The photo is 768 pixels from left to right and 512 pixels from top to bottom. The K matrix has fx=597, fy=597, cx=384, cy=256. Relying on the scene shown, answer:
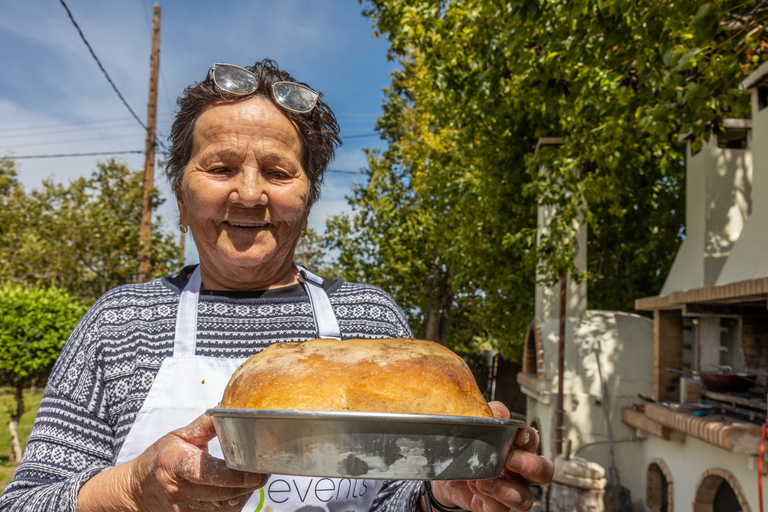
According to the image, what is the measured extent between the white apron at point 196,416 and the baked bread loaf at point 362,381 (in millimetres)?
465

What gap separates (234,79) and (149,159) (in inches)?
441

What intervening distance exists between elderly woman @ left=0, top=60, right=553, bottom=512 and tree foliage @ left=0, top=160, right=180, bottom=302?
1205cm

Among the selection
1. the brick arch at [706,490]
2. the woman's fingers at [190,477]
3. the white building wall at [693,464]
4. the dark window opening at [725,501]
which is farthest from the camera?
the dark window opening at [725,501]

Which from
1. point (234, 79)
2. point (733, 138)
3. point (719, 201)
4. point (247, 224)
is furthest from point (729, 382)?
point (234, 79)

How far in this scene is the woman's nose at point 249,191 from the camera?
173cm

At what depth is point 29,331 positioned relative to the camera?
8.97 m

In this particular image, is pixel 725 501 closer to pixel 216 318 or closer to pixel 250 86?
pixel 216 318

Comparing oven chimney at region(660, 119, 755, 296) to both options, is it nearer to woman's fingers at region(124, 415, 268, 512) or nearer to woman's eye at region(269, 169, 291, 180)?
woman's eye at region(269, 169, 291, 180)

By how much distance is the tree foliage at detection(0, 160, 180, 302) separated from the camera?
14.1 metres

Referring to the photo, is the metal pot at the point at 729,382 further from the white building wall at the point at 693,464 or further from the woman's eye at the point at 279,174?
the woman's eye at the point at 279,174

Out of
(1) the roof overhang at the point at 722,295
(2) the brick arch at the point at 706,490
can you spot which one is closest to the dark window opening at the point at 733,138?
(1) the roof overhang at the point at 722,295

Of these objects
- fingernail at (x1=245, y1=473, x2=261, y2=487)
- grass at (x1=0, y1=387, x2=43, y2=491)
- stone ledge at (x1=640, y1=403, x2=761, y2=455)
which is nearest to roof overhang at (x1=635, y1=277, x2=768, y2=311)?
stone ledge at (x1=640, y1=403, x2=761, y2=455)

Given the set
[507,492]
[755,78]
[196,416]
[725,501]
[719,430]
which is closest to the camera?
[507,492]

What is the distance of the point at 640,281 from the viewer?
13.1 meters
